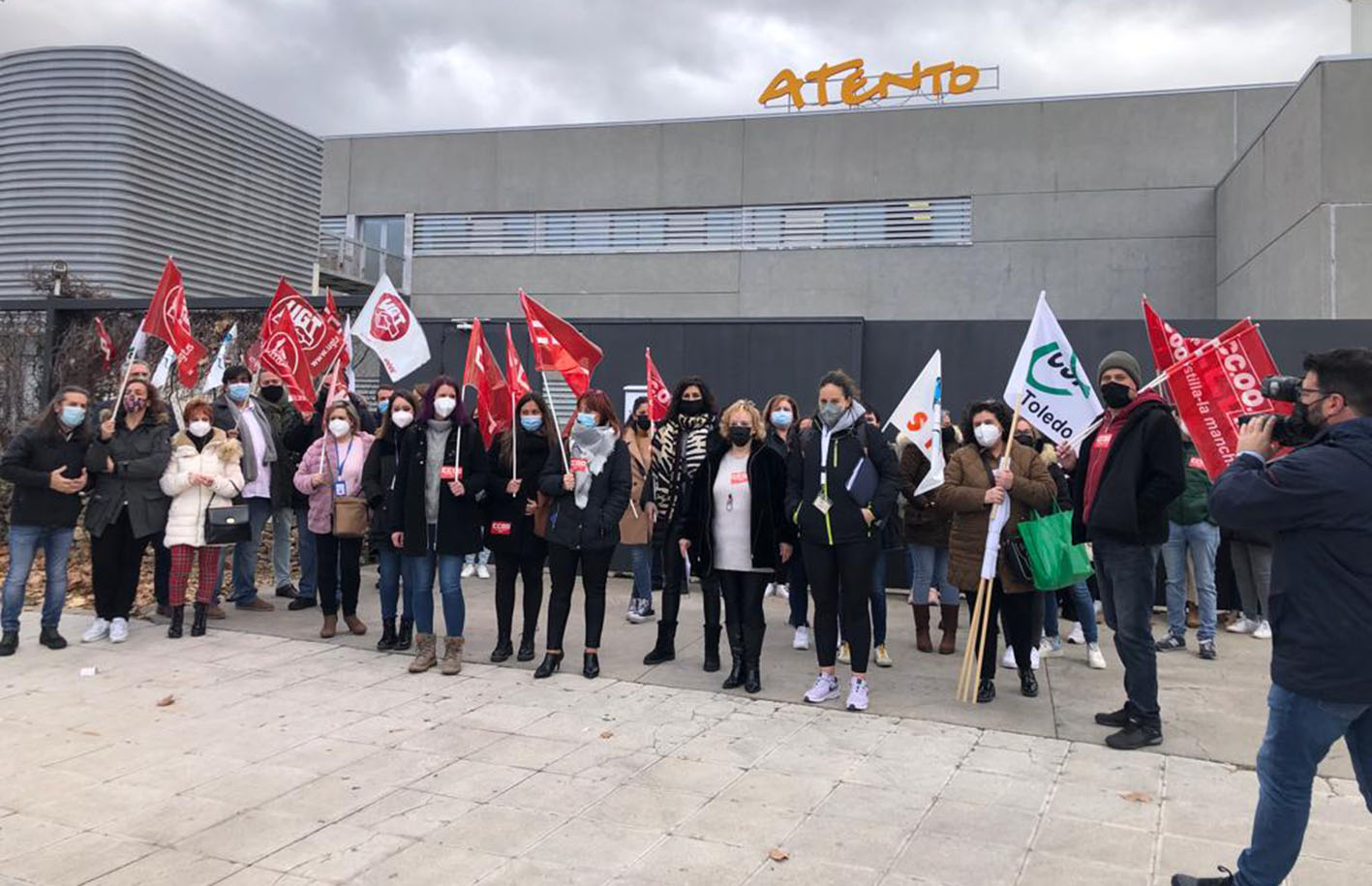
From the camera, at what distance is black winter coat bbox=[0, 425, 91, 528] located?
7.00 meters

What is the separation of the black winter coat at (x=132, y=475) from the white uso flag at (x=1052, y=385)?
6647 millimetres

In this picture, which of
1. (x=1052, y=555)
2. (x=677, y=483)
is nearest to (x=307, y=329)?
(x=677, y=483)

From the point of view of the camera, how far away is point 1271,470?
3.15 meters

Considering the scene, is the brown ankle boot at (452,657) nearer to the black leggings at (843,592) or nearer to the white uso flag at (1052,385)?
the black leggings at (843,592)

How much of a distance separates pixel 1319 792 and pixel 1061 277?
19.4 m

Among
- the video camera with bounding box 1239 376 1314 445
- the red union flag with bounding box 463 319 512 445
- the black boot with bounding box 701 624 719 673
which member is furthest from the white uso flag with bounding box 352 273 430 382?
the video camera with bounding box 1239 376 1314 445

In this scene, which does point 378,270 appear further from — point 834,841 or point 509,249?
point 834,841

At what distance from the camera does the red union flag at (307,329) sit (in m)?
9.43

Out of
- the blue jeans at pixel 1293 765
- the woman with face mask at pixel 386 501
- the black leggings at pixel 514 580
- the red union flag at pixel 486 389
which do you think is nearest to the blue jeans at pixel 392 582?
the woman with face mask at pixel 386 501

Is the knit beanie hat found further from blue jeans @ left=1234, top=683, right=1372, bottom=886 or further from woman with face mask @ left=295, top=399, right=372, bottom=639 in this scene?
woman with face mask @ left=295, top=399, right=372, bottom=639

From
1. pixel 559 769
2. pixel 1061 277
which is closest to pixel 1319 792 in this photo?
pixel 559 769

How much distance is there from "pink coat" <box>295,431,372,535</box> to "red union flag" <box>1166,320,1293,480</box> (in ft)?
19.9

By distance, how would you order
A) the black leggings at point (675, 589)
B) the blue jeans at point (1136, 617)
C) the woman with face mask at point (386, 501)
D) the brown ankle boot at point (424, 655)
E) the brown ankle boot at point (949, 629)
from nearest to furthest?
the blue jeans at point (1136, 617)
the brown ankle boot at point (424, 655)
the black leggings at point (675, 589)
the woman with face mask at point (386, 501)
the brown ankle boot at point (949, 629)

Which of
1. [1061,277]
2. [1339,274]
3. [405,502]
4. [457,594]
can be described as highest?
[1061,277]
